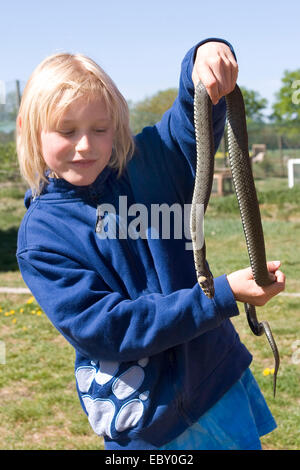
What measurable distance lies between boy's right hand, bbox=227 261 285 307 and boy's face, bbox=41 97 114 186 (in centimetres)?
60

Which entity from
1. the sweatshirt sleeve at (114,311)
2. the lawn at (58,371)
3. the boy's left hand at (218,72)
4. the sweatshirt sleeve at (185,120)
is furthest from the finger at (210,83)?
the lawn at (58,371)

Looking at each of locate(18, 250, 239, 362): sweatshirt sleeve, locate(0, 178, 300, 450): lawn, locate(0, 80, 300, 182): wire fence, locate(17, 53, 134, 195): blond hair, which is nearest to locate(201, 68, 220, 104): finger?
locate(17, 53, 134, 195): blond hair

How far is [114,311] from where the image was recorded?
80.4 inches

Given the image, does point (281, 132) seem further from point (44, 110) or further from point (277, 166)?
point (44, 110)

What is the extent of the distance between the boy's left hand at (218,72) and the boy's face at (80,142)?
0.43 m

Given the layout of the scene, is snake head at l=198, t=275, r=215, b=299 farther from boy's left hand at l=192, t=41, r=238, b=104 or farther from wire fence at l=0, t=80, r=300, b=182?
wire fence at l=0, t=80, r=300, b=182

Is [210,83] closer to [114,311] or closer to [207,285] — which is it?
[207,285]

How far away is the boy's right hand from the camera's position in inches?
76.8

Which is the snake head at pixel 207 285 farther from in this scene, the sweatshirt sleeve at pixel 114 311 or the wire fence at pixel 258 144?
the wire fence at pixel 258 144

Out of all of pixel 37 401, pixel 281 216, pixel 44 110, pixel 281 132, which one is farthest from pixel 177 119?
pixel 281 132

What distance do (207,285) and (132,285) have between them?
0.33m

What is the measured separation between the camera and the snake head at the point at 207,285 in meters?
1.94
